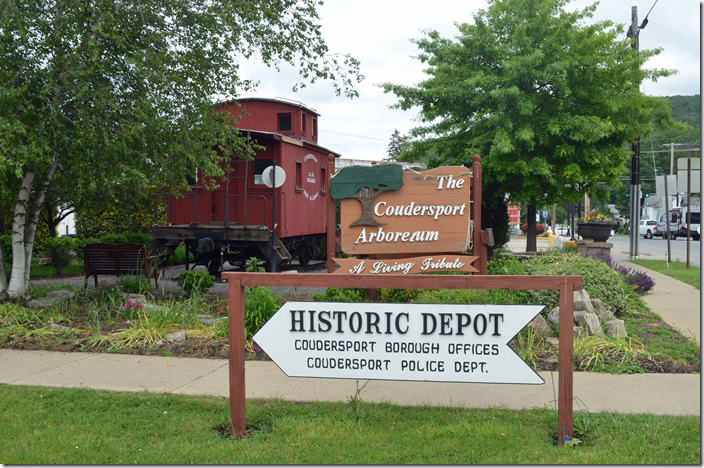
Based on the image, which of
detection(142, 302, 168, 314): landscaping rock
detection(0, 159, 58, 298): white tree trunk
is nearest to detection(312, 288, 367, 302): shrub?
detection(142, 302, 168, 314): landscaping rock

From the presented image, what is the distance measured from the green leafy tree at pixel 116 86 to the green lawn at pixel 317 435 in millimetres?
3898

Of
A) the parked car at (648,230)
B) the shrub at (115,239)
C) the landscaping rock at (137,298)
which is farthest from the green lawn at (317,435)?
the parked car at (648,230)

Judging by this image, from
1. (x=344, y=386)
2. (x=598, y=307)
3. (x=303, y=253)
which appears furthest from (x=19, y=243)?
(x=303, y=253)

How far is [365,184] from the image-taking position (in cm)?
850

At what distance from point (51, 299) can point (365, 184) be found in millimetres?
5232

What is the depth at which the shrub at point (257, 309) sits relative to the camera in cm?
743

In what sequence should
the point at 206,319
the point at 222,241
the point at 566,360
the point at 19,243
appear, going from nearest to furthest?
the point at 566,360, the point at 206,319, the point at 19,243, the point at 222,241

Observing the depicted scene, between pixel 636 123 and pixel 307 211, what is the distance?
27.4 feet

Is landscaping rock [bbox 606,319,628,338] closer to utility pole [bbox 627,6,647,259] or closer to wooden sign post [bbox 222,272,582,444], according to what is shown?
wooden sign post [bbox 222,272,582,444]

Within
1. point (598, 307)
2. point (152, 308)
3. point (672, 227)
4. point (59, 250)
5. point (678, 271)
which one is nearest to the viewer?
point (598, 307)

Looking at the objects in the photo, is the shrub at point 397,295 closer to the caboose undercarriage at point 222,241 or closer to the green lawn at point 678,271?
the caboose undercarriage at point 222,241

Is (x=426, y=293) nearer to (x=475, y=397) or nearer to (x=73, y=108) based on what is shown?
(x=475, y=397)

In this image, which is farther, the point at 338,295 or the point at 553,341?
the point at 338,295

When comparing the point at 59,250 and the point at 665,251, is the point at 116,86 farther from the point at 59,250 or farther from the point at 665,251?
the point at 665,251
